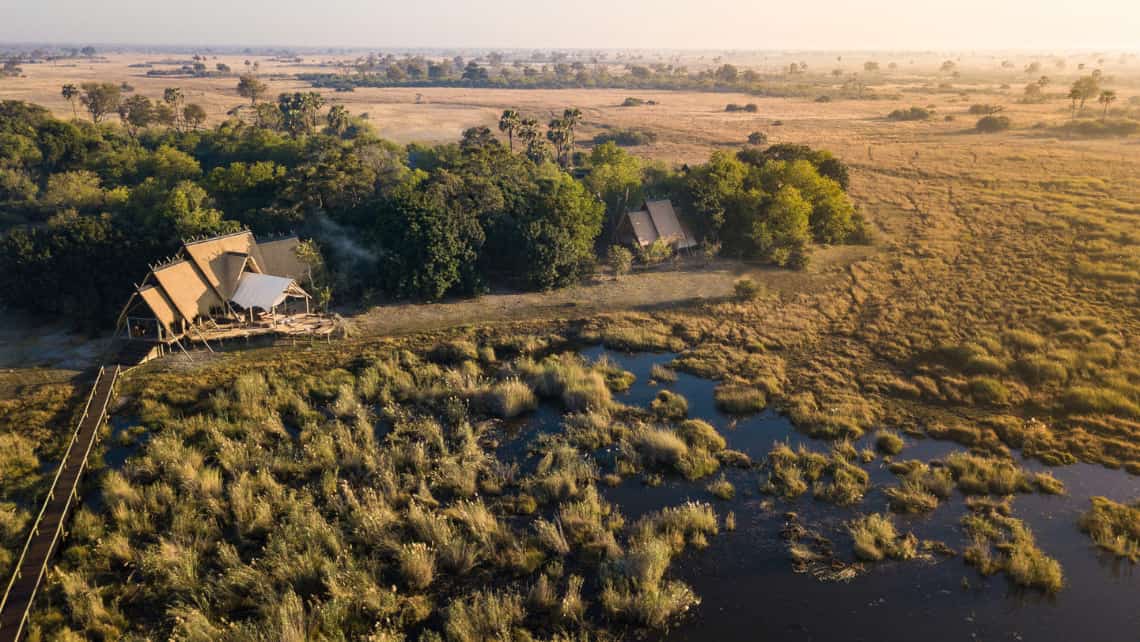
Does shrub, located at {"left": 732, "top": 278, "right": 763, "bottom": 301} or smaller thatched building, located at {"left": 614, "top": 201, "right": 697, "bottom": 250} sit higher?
smaller thatched building, located at {"left": 614, "top": 201, "right": 697, "bottom": 250}

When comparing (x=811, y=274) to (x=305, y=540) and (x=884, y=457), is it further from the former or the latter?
(x=305, y=540)

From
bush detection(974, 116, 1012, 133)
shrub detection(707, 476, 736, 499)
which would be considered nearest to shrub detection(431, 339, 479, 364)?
shrub detection(707, 476, 736, 499)

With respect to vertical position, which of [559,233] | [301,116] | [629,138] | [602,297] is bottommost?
[602,297]

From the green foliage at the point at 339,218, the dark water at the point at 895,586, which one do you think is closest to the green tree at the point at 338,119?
the green foliage at the point at 339,218

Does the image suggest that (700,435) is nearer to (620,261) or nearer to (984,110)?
(620,261)

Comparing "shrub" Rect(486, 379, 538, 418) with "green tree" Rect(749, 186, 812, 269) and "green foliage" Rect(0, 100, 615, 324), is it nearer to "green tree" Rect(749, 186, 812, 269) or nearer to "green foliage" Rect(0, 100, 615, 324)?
"green foliage" Rect(0, 100, 615, 324)

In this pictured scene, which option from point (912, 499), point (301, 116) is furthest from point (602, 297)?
point (301, 116)
